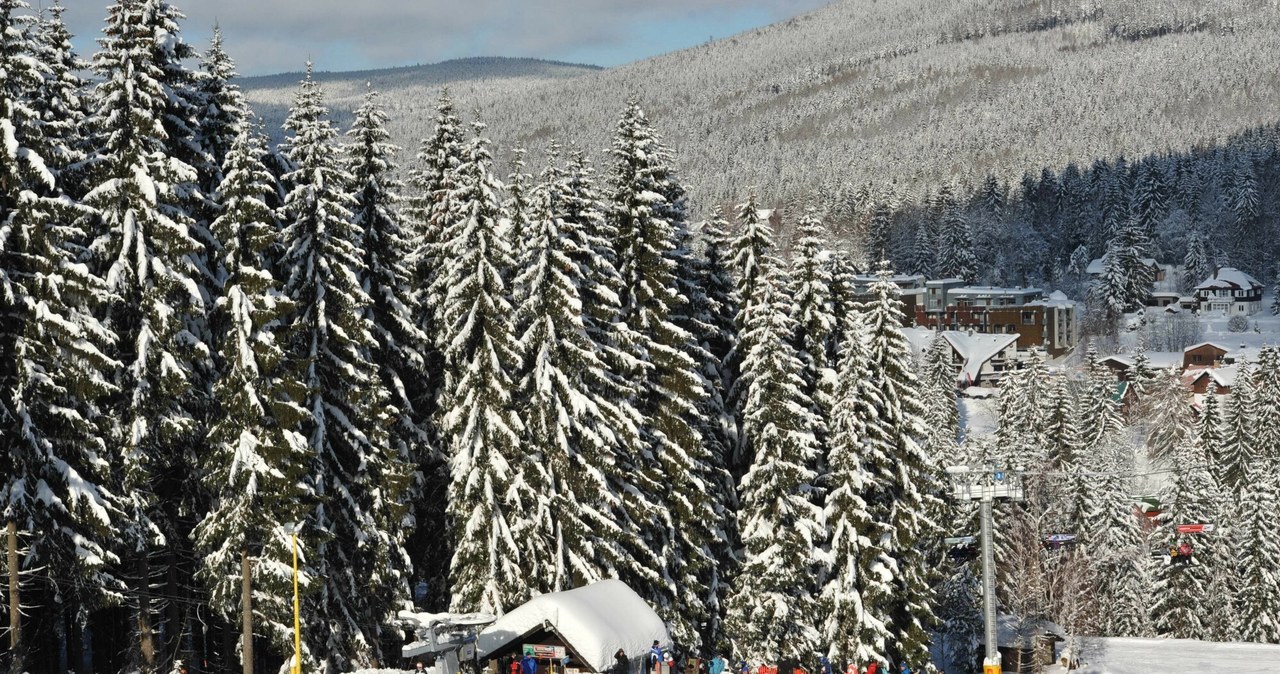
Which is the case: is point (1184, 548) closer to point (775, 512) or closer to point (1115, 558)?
point (1115, 558)

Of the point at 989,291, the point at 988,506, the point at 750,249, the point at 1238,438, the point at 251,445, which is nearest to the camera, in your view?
the point at 251,445

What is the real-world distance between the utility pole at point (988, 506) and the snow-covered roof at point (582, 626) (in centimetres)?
938

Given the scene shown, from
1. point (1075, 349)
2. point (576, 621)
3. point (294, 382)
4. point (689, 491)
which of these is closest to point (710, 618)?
point (689, 491)

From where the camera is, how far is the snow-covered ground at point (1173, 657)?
170ft

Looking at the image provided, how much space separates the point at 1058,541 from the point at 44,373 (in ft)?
154

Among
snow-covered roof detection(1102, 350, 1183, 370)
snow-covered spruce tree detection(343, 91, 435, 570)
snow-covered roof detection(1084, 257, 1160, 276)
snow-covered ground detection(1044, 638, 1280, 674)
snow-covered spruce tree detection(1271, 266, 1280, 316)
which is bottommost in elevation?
Answer: snow-covered ground detection(1044, 638, 1280, 674)

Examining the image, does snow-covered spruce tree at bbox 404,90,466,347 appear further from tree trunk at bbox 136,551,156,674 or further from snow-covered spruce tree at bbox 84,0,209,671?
tree trunk at bbox 136,551,156,674

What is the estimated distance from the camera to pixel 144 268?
106ft

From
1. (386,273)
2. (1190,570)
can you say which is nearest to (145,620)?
(386,273)

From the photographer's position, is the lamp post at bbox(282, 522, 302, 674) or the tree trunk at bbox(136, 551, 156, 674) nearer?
the lamp post at bbox(282, 522, 302, 674)

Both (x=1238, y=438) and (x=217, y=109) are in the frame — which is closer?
(x=217, y=109)

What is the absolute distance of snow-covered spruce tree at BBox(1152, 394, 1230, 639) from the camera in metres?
69.2

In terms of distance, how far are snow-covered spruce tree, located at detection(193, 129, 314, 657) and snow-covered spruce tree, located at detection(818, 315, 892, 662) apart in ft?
61.4

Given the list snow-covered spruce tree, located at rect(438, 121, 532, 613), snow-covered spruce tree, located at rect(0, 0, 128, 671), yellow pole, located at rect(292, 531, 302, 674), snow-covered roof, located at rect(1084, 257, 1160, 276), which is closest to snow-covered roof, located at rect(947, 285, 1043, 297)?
snow-covered roof, located at rect(1084, 257, 1160, 276)
